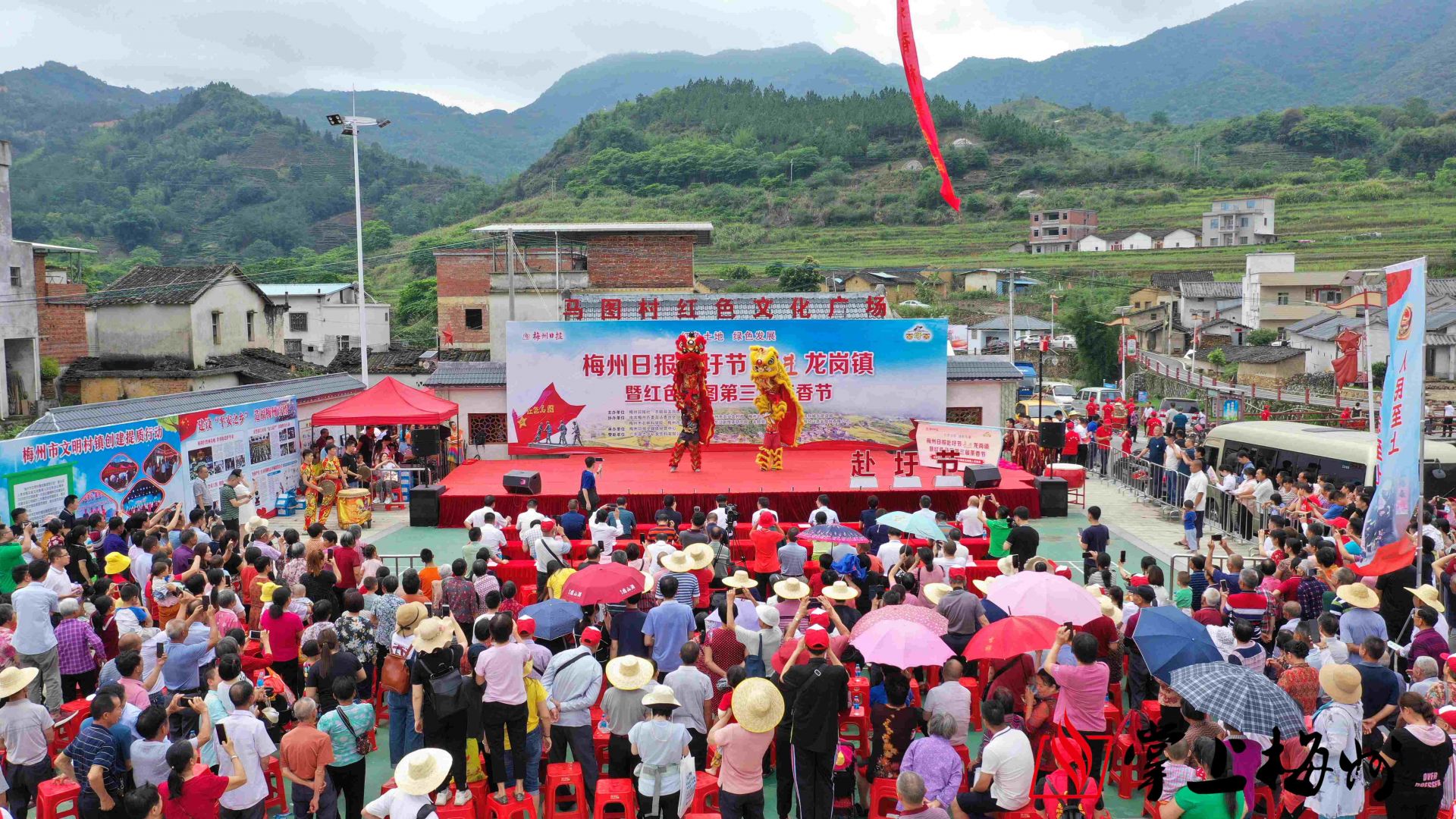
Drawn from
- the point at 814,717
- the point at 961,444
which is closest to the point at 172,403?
the point at 961,444

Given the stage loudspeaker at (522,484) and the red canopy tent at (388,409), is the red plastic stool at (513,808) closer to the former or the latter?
the stage loudspeaker at (522,484)

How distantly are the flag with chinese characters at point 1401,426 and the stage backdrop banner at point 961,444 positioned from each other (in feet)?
27.8

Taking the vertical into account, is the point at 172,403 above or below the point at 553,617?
above

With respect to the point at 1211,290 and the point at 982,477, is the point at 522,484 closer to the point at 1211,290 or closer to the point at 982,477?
the point at 982,477

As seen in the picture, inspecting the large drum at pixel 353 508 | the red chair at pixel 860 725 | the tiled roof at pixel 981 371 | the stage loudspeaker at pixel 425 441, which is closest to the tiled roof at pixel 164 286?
the stage loudspeaker at pixel 425 441

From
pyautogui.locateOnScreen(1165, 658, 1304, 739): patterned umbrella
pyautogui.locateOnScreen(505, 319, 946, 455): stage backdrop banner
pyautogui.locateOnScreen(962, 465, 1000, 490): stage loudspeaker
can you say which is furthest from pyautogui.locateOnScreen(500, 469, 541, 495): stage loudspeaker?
pyautogui.locateOnScreen(1165, 658, 1304, 739): patterned umbrella

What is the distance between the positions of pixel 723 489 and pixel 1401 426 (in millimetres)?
10410

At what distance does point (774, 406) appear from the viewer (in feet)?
62.8

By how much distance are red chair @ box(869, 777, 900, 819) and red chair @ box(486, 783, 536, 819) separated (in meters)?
2.07

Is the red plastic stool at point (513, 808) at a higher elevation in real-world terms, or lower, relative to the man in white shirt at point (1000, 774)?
lower

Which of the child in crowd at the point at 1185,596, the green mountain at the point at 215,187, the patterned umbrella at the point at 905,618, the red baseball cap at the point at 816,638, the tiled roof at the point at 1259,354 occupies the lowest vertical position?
the child in crowd at the point at 1185,596

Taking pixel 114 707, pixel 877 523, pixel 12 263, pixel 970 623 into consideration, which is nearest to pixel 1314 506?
pixel 877 523

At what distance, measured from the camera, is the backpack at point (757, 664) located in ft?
24.0

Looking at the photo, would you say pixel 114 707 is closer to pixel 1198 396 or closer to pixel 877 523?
pixel 877 523
